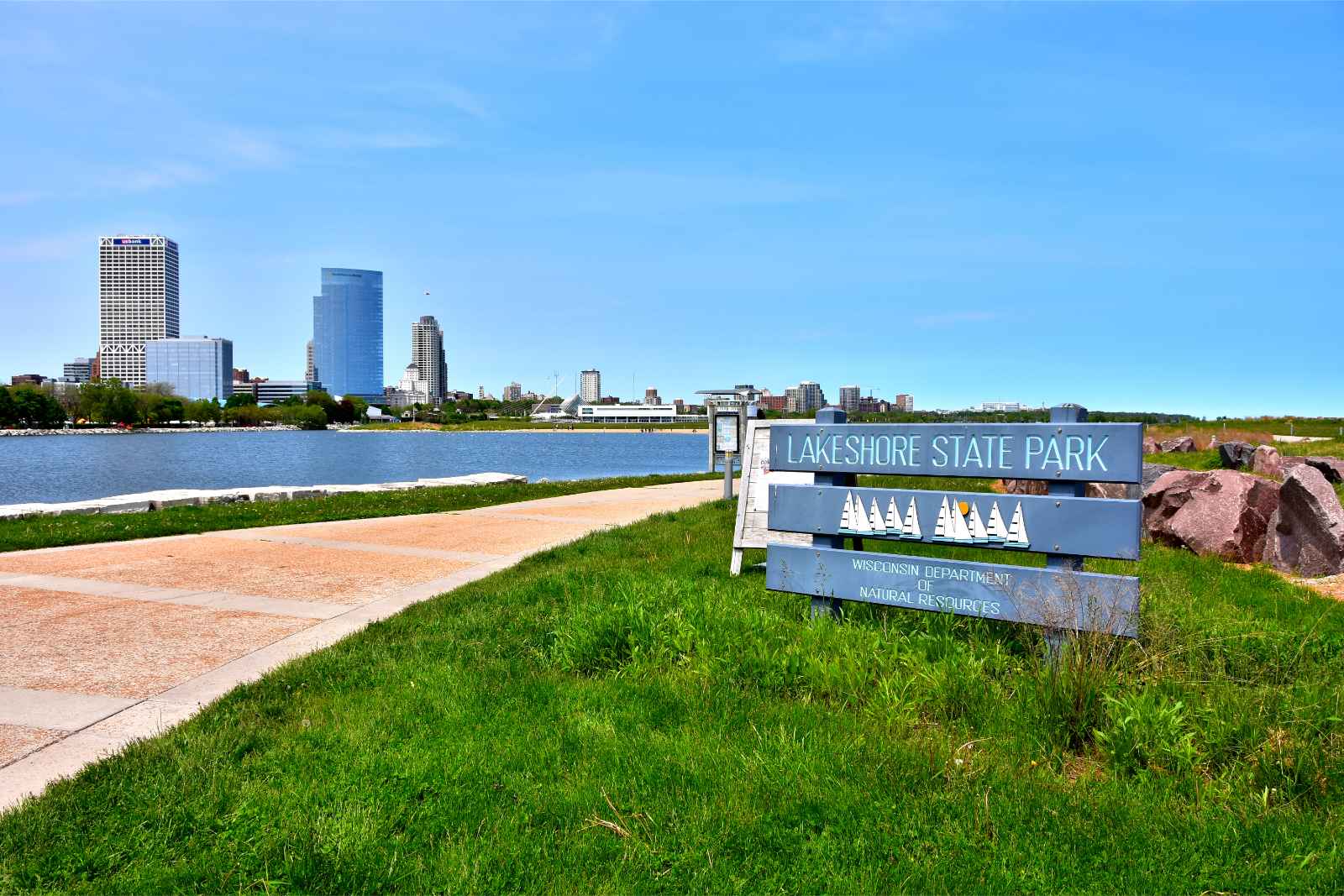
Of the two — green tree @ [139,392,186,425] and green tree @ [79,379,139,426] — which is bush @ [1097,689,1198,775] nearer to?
green tree @ [79,379,139,426]

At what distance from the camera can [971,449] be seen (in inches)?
216

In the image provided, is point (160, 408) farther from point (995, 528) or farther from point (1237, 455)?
point (995, 528)

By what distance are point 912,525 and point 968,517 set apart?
0.38 metres

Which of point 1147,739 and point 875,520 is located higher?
point 875,520

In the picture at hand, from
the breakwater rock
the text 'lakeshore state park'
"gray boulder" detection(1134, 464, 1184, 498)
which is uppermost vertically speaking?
the text 'lakeshore state park'

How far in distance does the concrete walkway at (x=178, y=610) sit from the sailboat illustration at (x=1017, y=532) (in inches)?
188

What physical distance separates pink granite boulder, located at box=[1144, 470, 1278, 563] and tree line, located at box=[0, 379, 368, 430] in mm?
167418

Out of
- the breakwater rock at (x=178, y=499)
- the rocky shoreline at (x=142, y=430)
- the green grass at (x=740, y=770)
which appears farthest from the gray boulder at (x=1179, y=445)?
the rocky shoreline at (x=142, y=430)

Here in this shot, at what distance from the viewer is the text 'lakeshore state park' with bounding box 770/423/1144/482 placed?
5008mm

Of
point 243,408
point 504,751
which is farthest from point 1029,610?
point 243,408

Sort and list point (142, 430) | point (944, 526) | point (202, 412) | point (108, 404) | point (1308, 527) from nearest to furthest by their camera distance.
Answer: point (944, 526), point (1308, 527), point (108, 404), point (142, 430), point (202, 412)

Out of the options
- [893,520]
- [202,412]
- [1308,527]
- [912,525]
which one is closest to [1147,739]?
[912,525]

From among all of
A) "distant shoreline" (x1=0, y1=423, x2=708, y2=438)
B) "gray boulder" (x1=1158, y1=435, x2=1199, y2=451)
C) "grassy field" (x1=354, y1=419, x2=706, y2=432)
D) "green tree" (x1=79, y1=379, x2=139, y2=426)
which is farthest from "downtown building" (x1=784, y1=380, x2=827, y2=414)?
"green tree" (x1=79, y1=379, x2=139, y2=426)

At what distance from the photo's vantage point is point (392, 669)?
542cm
